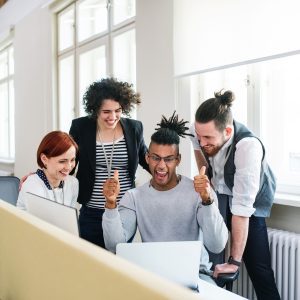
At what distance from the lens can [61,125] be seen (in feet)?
15.8

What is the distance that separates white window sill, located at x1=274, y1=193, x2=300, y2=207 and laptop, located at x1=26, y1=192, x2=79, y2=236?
4.97 ft

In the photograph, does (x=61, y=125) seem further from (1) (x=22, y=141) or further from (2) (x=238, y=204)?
(2) (x=238, y=204)

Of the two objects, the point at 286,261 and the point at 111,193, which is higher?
the point at 111,193

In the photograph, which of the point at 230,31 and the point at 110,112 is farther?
the point at 230,31

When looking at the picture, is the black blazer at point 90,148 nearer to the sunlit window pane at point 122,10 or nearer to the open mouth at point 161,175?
the open mouth at point 161,175

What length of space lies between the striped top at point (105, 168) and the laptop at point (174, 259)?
1.05m

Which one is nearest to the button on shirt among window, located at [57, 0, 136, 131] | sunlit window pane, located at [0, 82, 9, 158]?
window, located at [57, 0, 136, 131]

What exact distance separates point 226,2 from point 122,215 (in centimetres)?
156

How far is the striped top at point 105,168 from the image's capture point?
2109 millimetres

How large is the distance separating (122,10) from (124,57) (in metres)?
0.45

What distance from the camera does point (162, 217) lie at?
5.49 feet

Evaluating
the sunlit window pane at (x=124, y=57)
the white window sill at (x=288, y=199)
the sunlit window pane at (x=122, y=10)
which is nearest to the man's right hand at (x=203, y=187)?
the white window sill at (x=288, y=199)

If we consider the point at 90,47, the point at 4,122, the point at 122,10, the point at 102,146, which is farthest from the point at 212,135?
the point at 4,122

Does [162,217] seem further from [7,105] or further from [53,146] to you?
[7,105]
